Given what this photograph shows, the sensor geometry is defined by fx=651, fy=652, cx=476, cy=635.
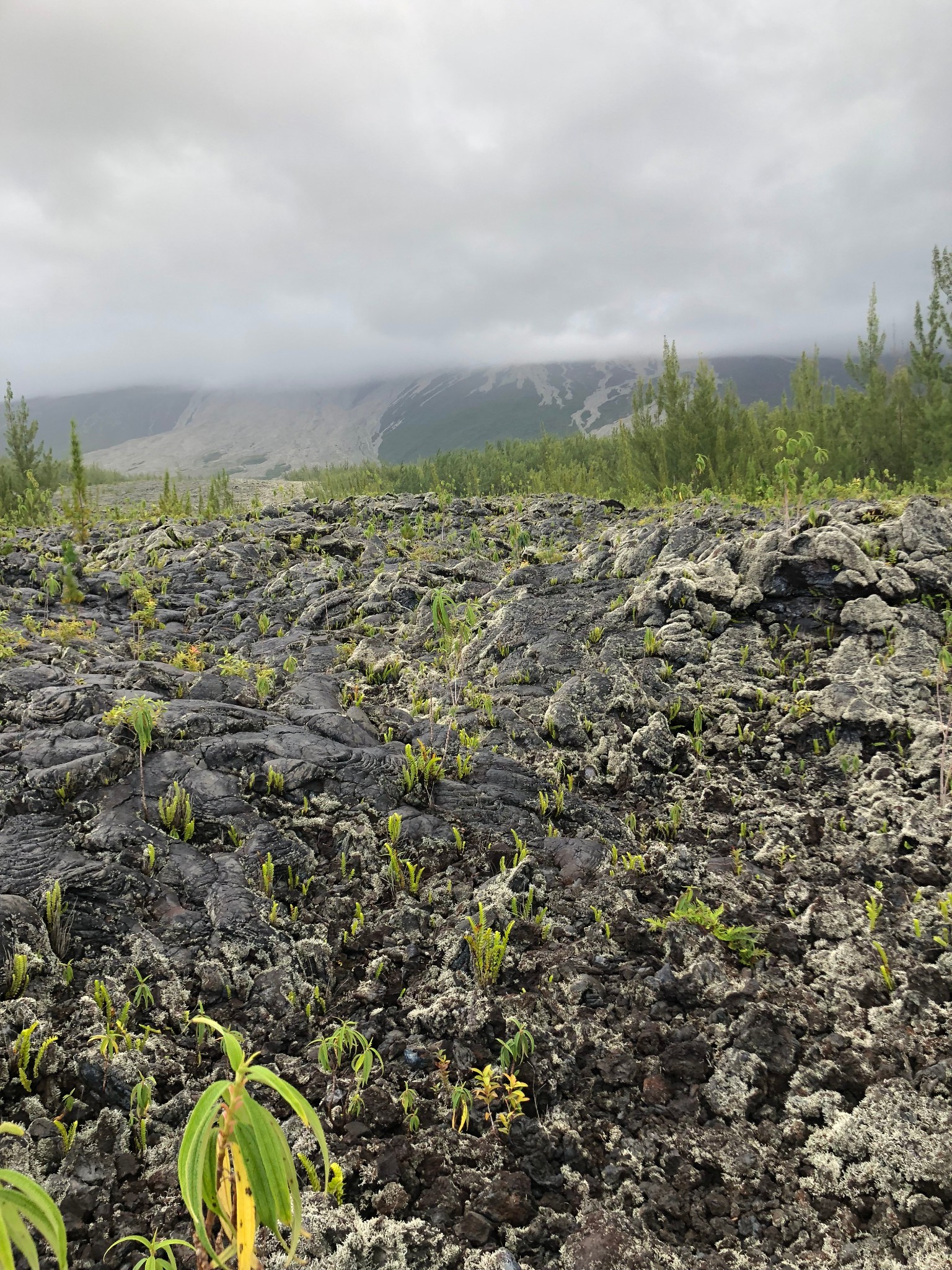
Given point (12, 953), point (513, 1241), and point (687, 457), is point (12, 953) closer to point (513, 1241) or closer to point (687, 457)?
point (513, 1241)

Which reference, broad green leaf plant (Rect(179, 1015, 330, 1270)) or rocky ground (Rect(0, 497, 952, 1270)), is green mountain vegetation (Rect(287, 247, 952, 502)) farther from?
broad green leaf plant (Rect(179, 1015, 330, 1270))

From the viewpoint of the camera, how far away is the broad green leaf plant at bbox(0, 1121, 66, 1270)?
109cm

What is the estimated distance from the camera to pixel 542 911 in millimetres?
4516

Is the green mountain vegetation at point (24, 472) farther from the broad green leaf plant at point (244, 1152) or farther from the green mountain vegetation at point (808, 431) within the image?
the broad green leaf plant at point (244, 1152)

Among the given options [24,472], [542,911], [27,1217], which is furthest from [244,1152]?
[24,472]

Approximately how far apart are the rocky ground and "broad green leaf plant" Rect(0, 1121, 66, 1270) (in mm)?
2136

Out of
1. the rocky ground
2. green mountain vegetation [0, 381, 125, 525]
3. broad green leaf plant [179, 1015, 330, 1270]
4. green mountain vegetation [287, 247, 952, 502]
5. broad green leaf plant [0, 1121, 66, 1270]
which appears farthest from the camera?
green mountain vegetation [287, 247, 952, 502]

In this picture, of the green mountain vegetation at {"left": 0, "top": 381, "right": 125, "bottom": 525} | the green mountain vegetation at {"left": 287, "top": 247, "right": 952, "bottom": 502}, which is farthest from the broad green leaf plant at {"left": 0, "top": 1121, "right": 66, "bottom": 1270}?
the green mountain vegetation at {"left": 0, "top": 381, "right": 125, "bottom": 525}

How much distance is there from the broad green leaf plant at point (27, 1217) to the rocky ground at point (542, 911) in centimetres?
214

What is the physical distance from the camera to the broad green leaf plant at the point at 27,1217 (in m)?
1.09

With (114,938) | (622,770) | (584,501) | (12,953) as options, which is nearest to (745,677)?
(622,770)

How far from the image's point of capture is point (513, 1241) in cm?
280

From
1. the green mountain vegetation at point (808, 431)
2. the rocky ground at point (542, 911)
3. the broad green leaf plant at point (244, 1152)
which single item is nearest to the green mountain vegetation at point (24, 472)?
the green mountain vegetation at point (808, 431)

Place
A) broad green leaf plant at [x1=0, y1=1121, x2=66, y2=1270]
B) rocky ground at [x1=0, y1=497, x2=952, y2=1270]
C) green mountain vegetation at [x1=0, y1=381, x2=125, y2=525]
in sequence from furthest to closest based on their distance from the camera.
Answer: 1. green mountain vegetation at [x1=0, y1=381, x2=125, y2=525]
2. rocky ground at [x1=0, y1=497, x2=952, y2=1270]
3. broad green leaf plant at [x1=0, y1=1121, x2=66, y2=1270]
